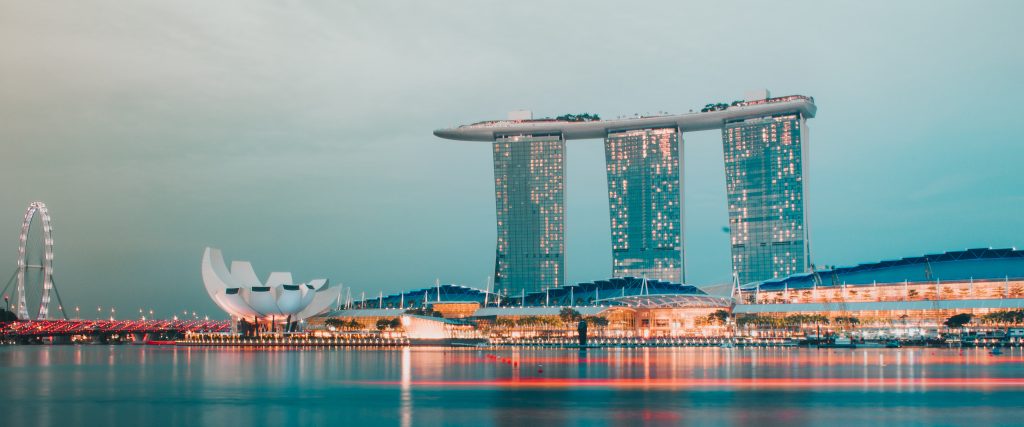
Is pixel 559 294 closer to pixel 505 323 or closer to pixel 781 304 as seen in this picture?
pixel 505 323

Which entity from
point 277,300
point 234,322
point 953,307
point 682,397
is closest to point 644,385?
point 682,397

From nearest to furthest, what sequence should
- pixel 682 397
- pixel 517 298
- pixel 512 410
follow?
pixel 512 410 < pixel 682 397 < pixel 517 298

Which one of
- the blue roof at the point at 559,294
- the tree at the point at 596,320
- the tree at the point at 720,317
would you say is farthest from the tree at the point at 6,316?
the tree at the point at 720,317

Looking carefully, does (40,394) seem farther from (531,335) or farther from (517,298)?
(517,298)

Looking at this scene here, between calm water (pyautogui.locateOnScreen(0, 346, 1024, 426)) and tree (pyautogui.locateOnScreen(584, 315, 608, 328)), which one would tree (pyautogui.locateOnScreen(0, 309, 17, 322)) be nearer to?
tree (pyautogui.locateOnScreen(584, 315, 608, 328))

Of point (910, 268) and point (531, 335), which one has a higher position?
point (910, 268)

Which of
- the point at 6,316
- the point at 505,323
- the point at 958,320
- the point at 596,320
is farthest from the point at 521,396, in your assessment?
the point at 6,316

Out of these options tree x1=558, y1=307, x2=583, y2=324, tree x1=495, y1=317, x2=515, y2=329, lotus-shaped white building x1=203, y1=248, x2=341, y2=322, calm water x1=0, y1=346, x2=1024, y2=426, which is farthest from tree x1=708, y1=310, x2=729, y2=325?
calm water x1=0, y1=346, x2=1024, y2=426
